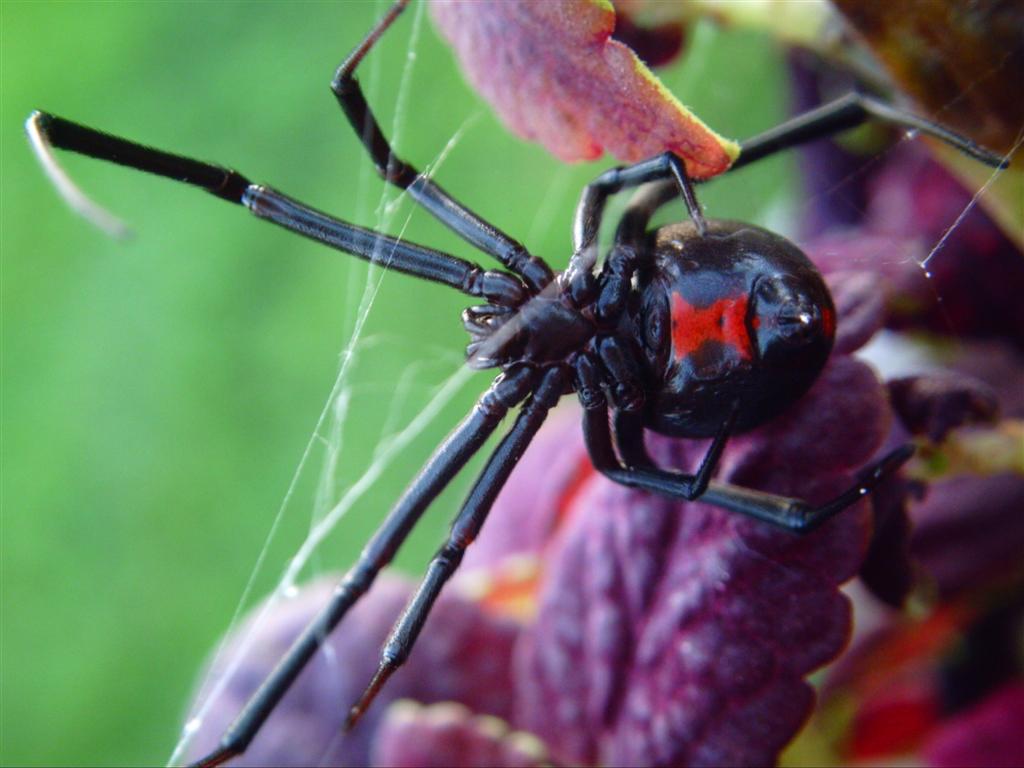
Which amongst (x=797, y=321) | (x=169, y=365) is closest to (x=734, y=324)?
(x=797, y=321)

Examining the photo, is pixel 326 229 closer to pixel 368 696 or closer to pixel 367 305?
pixel 367 305

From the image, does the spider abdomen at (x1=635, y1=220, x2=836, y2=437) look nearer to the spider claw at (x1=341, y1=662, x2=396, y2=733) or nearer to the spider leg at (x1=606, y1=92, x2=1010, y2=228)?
the spider leg at (x1=606, y1=92, x2=1010, y2=228)

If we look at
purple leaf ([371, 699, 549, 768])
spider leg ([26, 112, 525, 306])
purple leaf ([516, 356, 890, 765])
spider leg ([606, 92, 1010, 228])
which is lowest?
purple leaf ([371, 699, 549, 768])

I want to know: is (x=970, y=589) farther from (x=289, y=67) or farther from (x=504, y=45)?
(x=289, y=67)

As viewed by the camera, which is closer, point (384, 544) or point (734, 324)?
point (734, 324)

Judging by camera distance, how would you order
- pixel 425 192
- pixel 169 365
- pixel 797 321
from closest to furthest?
pixel 797 321, pixel 425 192, pixel 169 365

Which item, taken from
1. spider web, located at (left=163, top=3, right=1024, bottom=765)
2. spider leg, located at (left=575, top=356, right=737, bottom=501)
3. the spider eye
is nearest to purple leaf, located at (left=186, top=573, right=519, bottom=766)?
spider web, located at (left=163, top=3, right=1024, bottom=765)

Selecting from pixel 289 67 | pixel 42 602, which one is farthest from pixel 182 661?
pixel 289 67
